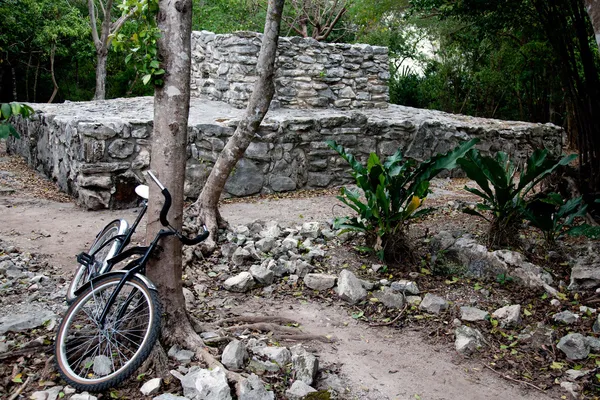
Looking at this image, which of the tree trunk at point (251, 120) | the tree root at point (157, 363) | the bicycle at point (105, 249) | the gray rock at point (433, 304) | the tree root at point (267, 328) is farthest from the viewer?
the tree trunk at point (251, 120)

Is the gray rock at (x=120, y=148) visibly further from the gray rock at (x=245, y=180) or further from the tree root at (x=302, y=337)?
the tree root at (x=302, y=337)

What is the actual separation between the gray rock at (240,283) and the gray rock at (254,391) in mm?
1641

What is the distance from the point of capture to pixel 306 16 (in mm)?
14820

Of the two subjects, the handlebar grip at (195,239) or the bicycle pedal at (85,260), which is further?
the bicycle pedal at (85,260)

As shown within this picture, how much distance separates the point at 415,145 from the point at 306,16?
721cm

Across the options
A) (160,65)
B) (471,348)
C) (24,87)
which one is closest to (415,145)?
(471,348)

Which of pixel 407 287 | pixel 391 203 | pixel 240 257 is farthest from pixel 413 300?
pixel 240 257

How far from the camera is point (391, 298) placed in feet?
→ 14.8

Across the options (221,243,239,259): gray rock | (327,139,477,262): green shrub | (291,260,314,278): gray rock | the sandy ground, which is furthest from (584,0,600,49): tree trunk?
(221,243,239,259): gray rock

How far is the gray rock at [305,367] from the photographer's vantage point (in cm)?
331

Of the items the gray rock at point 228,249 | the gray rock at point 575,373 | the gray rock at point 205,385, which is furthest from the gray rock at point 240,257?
the gray rock at point 575,373

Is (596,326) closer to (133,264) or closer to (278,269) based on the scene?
(278,269)

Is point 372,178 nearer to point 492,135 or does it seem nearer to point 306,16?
point 492,135

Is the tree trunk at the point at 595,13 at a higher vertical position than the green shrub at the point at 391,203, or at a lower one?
higher
